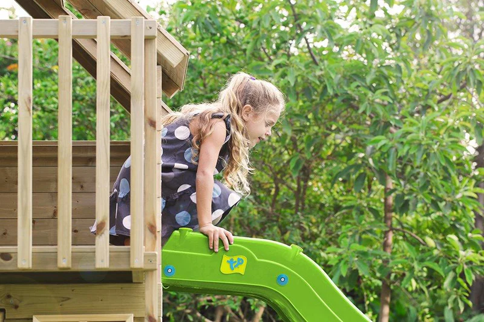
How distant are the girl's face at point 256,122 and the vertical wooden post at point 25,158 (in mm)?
1039

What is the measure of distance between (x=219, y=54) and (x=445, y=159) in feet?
6.69

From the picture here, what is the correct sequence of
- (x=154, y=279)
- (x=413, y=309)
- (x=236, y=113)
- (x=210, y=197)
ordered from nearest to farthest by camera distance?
(x=154, y=279) < (x=210, y=197) < (x=236, y=113) < (x=413, y=309)

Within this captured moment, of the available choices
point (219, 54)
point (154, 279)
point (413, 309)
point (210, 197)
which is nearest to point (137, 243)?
point (154, 279)

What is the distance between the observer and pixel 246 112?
10.9ft

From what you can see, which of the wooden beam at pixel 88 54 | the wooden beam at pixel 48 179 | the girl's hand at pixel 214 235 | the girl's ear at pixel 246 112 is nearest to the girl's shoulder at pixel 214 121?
the girl's ear at pixel 246 112

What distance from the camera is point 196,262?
10.2ft

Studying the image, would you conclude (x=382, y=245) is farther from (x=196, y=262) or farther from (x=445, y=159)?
(x=196, y=262)

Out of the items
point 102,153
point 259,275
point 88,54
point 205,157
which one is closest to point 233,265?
point 259,275

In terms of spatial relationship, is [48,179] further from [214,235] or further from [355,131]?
[355,131]

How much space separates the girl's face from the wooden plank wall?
0.88 metres

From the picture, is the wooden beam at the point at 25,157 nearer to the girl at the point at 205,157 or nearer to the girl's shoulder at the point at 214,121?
the girl at the point at 205,157

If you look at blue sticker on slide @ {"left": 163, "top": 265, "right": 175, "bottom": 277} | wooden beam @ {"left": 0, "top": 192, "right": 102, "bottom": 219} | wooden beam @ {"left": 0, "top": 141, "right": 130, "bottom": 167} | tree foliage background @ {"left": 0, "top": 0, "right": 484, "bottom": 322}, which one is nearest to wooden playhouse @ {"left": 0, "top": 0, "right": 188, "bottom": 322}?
blue sticker on slide @ {"left": 163, "top": 265, "right": 175, "bottom": 277}

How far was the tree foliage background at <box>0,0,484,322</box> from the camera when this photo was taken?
5719 millimetres

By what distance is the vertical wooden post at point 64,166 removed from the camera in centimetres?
257
